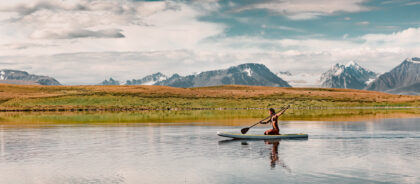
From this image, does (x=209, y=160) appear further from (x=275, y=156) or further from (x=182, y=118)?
(x=182, y=118)

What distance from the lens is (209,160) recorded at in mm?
32500

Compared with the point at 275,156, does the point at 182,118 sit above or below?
above

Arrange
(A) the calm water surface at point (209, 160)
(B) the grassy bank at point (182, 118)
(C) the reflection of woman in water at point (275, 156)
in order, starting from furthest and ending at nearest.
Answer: (B) the grassy bank at point (182, 118)
(C) the reflection of woman in water at point (275, 156)
(A) the calm water surface at point (209, 160)

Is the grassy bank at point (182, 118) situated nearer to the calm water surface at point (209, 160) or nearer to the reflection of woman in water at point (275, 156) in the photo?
the reflection of woman in water at point (275, 156)

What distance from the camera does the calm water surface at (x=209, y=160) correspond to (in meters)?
25.9

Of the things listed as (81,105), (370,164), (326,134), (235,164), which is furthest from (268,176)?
(81,105)

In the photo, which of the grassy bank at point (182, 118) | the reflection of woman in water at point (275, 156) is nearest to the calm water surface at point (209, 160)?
the reflection of woman in water at point (275, 156)

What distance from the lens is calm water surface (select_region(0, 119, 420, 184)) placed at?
84.9ft

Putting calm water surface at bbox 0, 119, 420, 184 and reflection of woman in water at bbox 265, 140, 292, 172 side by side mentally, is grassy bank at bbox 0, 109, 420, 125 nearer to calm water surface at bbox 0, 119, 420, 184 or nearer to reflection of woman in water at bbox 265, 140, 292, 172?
reflection of woman in water at bbox 265, 140, 292, 172

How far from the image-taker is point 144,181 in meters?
25.0

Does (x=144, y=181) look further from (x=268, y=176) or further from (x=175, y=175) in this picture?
(x=268, y=176)

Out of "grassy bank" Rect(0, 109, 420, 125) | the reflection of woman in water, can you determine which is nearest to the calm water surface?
the reflection of woman in water

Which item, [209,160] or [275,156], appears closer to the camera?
[209,160]

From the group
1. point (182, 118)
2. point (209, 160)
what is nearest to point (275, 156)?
point (209, 160)
